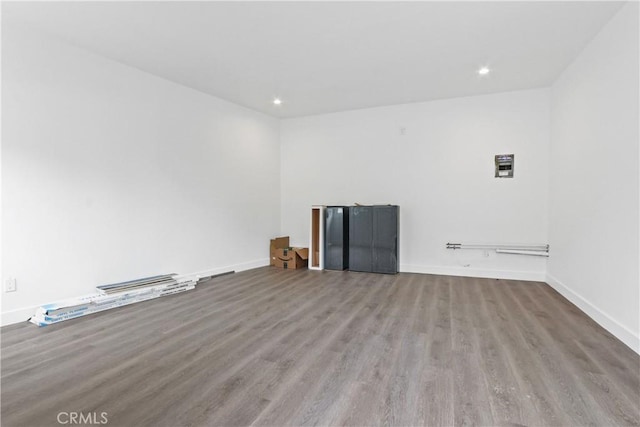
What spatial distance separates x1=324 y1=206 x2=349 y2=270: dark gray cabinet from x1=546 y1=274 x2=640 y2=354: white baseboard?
3.05 meters

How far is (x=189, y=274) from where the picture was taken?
4578 millimetres

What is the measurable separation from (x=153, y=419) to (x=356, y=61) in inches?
148

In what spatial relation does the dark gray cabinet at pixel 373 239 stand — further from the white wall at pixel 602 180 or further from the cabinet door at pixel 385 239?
the white wall at pixel 602 180

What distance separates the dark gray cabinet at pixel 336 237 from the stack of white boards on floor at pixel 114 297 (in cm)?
225

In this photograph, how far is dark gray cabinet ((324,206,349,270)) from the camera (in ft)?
18.1

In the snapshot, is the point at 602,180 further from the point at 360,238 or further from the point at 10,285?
the point at 10,285

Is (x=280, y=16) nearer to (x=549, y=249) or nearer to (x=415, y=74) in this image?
(x=415, y=74)

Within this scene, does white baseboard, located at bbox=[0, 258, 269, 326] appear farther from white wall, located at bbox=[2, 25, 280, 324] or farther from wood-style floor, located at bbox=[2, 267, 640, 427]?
wood-style floor, located at bbox=[2, 267, 640, 427]

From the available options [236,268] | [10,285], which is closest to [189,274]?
[236,268]

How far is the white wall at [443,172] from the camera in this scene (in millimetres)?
4699

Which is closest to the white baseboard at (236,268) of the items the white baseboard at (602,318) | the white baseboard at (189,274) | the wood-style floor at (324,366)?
the white baseboard at (189,274)

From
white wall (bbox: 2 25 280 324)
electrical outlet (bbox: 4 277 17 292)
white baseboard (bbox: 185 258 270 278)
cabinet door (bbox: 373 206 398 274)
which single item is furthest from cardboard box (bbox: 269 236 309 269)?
electrical outlet (bbox: 4 277 17 292)

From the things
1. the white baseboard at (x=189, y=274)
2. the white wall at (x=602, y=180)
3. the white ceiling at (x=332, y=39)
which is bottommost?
the white baseboard at (x=189, y=274)

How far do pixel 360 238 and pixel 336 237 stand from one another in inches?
17.1
